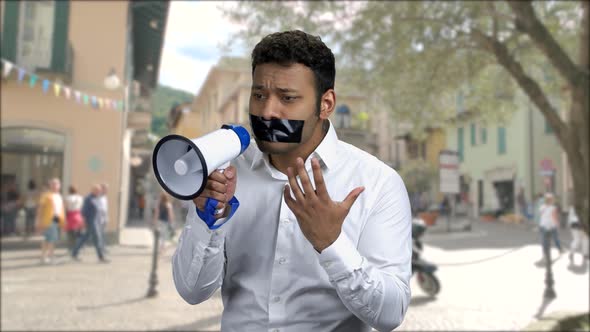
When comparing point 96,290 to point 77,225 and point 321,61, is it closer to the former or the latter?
point 77,225

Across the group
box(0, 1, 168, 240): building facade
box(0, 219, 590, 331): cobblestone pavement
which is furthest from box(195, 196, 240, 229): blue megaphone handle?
box(0, 1, 168, 240): building facade

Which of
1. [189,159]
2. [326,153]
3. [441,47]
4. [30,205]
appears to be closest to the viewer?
[189,159]

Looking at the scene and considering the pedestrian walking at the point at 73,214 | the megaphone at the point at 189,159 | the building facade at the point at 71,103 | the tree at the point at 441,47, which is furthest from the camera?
the building facade at the point at 71,103

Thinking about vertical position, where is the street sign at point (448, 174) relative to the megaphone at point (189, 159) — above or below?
above

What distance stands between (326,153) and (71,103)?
56.1 feet

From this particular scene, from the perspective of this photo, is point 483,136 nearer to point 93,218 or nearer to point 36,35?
point 36,35

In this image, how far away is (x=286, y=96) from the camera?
2.93 ft

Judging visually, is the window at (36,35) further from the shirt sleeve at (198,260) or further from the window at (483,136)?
the window at (483,136)

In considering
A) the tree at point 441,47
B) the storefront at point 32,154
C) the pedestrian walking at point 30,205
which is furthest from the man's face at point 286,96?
the pedestrian walking at point 30,205

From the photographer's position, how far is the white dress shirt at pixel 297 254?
1.00 metres

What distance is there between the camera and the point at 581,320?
6.45 meters

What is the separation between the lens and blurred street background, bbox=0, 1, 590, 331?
570cm

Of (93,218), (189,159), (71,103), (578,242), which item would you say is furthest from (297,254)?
(71,103)

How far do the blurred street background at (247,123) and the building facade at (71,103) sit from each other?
4 centimetres
